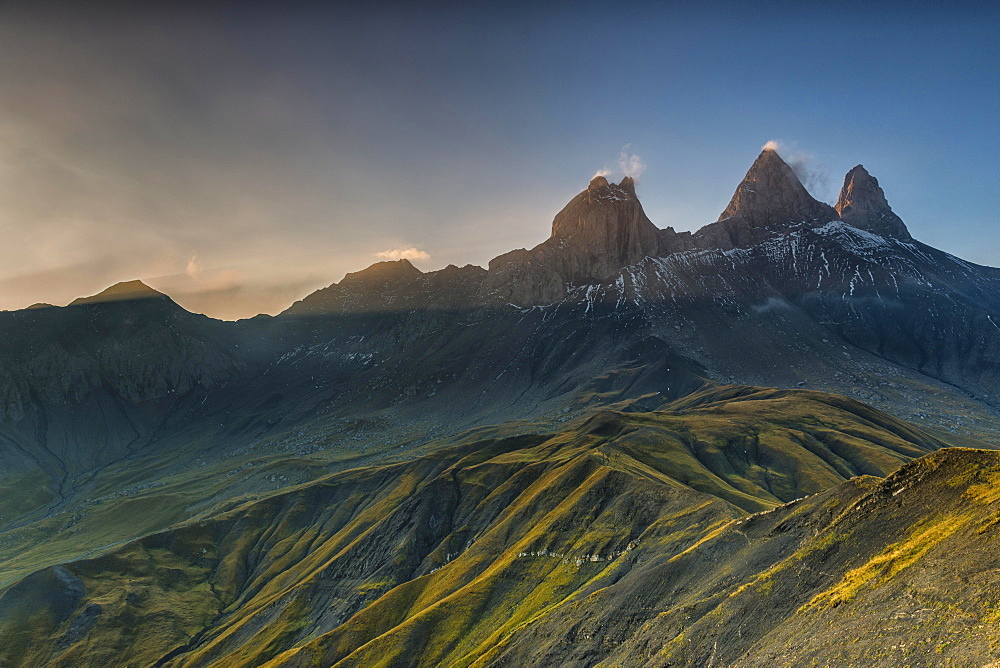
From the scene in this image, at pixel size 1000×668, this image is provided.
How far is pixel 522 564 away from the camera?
123m

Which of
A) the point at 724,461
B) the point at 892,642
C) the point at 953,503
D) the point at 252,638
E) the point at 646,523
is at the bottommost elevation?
the point at 252,638

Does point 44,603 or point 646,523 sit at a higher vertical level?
point 646,523

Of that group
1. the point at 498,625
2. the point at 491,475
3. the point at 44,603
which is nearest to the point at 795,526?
the point at 498,625

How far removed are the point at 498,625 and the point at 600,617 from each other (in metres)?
36.6

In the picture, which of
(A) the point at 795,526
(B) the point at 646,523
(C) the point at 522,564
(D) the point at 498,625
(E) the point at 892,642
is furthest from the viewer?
(C) the point at 522,564

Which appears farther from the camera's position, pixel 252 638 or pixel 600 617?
pixel 252 638

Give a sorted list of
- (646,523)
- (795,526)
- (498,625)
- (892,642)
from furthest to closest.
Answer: (646,523), (498,625), (795,526), (892,642)

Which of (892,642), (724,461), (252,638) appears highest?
(892,642)

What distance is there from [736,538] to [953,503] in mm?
27394

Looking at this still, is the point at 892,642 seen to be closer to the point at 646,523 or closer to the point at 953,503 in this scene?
the point at 953,503

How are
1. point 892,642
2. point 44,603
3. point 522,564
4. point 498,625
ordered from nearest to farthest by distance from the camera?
point 892,642, point 498,625, point 522,564, point 44,603

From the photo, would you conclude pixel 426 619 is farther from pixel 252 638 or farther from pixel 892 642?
pixel 892 642

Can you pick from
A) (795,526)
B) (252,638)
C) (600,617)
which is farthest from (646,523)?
(252,638)

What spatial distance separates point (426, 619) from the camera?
11562cm
